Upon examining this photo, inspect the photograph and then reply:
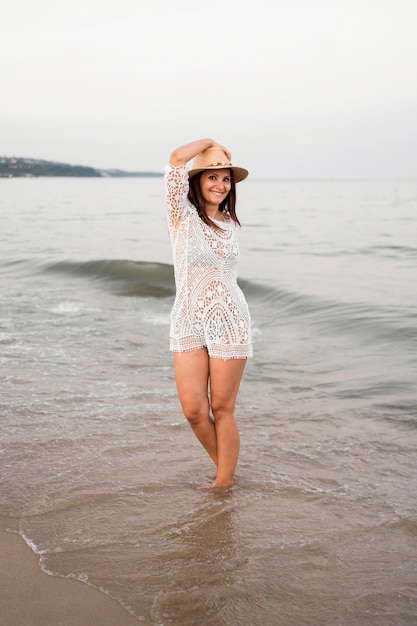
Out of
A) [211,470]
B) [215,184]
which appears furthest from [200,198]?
[211,470]

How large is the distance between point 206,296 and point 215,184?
695mm

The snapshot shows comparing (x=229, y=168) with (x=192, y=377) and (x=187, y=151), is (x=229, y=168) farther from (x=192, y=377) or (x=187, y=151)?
(x=192, y=377)

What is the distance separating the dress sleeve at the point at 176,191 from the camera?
375 centimetres

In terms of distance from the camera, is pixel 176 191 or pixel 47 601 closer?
pixel 47 601

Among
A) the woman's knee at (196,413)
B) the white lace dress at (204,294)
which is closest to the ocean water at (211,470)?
the woman's knee at (196,413)

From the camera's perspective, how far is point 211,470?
460 cm

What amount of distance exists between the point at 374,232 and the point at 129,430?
79.7ft

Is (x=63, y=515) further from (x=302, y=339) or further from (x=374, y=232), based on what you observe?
(x=374, y=232)

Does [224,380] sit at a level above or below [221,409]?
above

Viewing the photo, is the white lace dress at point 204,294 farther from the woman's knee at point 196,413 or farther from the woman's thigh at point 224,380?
the woman's knee at point 196,413

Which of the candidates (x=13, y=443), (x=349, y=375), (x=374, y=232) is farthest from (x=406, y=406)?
(x=374, y=232)

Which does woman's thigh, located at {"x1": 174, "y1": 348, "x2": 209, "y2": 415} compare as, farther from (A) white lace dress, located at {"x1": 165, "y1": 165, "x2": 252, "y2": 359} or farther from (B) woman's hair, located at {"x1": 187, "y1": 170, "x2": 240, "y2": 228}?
(B) woman's hair, located at {"x1": 187, "y1": 170, "x2": 240, "y2": 228}

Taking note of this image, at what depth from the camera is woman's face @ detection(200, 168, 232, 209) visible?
3.97m

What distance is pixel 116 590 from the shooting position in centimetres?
310
